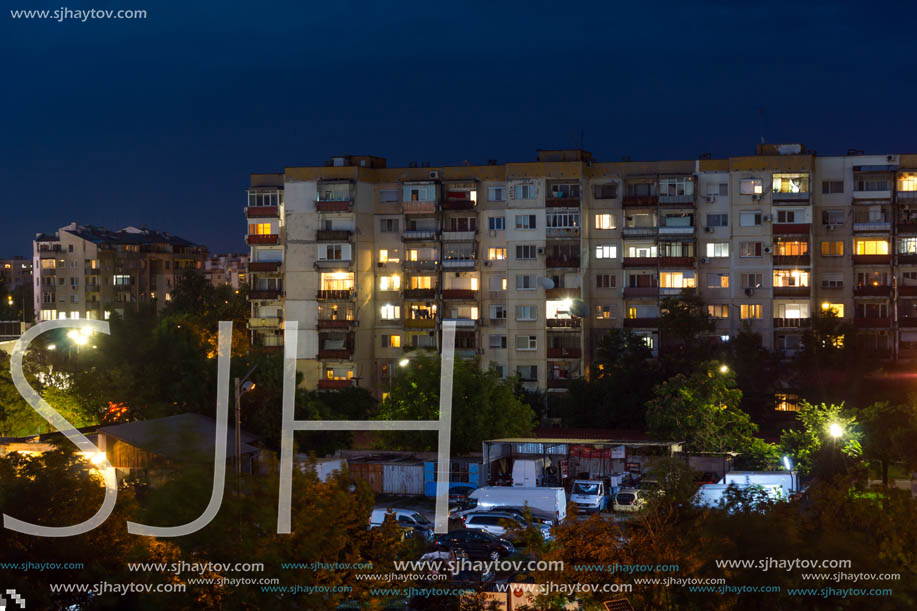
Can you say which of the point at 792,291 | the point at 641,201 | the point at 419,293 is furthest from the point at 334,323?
the point at 792,291

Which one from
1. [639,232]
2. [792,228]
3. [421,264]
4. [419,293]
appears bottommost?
[419,293]

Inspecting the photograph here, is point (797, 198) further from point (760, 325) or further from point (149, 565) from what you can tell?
point (149, 565)

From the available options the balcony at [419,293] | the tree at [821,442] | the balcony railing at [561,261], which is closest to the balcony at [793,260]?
the balcony railing at [561,261]

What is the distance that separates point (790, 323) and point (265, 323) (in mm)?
27703

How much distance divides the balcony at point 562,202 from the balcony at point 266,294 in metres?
15.7

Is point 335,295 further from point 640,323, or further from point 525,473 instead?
point 525,473

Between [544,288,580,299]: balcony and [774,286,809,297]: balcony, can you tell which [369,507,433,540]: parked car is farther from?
[774,286,809,297]: balcony

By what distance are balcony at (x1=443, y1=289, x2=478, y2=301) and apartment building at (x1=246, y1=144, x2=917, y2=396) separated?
72 mm

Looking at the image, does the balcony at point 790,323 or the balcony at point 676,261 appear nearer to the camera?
the balcony at point 790,323

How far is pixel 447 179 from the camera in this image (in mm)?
53625

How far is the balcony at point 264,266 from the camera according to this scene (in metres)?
56.4

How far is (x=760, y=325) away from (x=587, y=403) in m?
10.1

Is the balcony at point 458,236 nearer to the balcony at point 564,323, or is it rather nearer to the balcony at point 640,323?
the balcony at point 564,323

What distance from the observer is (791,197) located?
50031 mm
